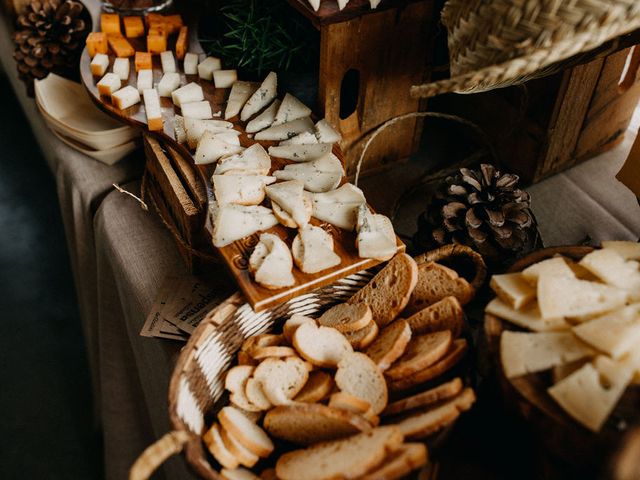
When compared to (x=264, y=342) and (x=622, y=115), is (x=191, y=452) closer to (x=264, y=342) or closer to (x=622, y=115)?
(x=264, y=342)

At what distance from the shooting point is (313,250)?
0.81m

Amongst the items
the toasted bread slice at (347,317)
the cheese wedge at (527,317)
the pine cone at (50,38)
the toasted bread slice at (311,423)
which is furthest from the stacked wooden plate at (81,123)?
the cheese wedge at (527,317)

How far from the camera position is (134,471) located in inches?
23.3

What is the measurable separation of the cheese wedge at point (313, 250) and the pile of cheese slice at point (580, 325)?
0.22 meters

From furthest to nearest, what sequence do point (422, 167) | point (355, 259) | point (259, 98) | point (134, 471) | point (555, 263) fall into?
1. point (422, 167)
2. point (259, 98)
3. point (355, 259)
4. point (555, 263)
5. point (134, 471)

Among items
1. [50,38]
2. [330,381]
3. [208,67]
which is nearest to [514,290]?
[330,381]

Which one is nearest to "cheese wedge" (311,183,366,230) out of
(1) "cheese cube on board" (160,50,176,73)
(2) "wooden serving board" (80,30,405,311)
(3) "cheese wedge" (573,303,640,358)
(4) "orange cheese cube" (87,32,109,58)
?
(2) "wooden serving board" (80,30,405,311)

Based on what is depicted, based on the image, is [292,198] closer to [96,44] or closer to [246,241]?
[246,241]

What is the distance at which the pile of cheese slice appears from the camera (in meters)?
0.57

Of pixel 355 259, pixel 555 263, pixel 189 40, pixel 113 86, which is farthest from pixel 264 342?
pixel 189 40

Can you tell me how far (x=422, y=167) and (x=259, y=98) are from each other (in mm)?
362

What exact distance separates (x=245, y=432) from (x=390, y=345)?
0.20 metres

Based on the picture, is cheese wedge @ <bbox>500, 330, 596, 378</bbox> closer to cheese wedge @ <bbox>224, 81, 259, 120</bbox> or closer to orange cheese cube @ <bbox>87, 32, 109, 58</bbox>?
cheese wedge @ <bbox>224, 81, 259, 120</bbox>

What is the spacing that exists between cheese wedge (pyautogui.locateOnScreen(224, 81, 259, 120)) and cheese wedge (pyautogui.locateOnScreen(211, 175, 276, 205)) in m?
0.19
